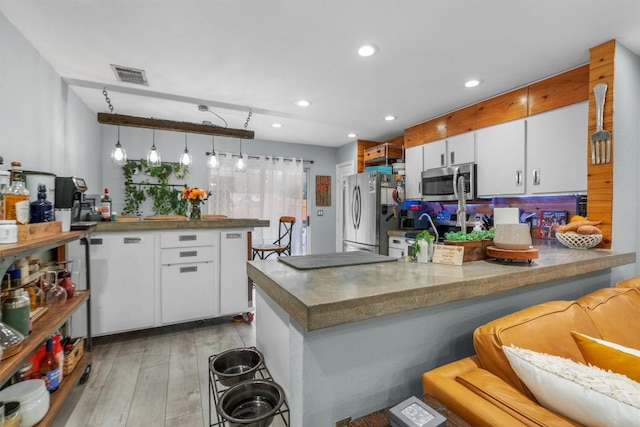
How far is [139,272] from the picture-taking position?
8.71 feet

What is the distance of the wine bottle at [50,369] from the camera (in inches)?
65.6

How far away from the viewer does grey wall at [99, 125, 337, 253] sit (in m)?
4.19

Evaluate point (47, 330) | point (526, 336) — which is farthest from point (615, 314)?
point (47, 330)

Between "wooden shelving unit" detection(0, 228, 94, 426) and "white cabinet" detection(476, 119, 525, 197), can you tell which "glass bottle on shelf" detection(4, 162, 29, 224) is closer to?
"wooden shelving unit" detection(0, 228, 94, 426)

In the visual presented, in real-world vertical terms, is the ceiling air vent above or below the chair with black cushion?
above

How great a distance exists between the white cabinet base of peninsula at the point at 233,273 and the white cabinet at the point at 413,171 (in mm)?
2386

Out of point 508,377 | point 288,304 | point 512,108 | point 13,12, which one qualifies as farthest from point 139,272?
point 512,108

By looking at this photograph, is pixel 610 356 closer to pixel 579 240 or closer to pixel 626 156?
pixel 579 240

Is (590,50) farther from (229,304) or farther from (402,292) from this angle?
(229,304)

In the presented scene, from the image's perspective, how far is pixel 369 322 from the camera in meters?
1.03

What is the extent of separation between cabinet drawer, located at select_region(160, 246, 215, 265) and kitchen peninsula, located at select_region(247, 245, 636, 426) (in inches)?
66.8

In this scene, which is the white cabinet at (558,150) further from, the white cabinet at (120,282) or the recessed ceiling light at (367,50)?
the white cabinet at (120,282)

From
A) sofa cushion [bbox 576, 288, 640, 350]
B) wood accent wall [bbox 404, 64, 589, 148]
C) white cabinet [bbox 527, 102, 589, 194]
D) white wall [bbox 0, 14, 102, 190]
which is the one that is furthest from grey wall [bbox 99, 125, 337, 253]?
sofa cushion [bbox 576, 288, 640, 350]

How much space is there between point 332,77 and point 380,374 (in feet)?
8.06
